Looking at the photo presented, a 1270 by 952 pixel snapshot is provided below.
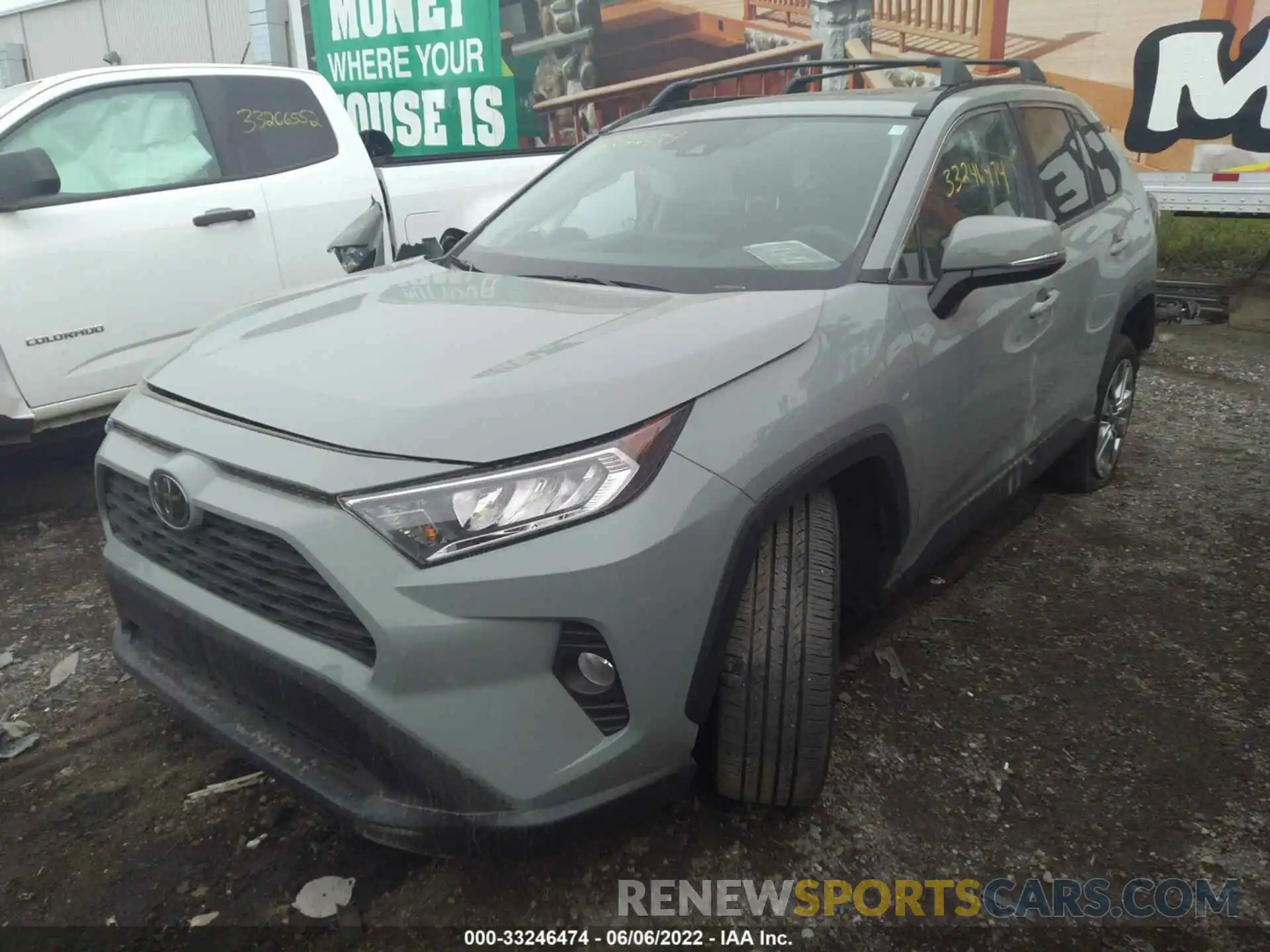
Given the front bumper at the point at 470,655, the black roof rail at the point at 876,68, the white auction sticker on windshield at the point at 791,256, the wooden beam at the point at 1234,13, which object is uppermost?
the wooden beam at the point at 1234,13

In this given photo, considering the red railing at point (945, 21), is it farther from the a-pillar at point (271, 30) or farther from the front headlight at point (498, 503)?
the a-pillar at point (271, 30)

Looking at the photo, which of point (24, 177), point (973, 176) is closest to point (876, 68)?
point (973, 176)

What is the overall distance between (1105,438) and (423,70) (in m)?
8.54

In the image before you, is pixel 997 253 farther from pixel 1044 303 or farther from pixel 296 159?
pixel 296 159

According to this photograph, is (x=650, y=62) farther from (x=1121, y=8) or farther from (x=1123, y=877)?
(x=1123, y=877)

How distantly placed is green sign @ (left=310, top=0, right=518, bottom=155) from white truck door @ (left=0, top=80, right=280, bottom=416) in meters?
5.60

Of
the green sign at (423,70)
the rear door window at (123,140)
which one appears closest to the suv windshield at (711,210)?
the rear door window at (123,140)

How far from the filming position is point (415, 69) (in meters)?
10.4

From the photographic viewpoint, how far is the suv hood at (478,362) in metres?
1.82

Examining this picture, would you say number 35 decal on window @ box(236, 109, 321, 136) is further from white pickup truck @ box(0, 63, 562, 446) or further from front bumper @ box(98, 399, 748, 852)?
front bumper @ box(98, 399, 748, 852)

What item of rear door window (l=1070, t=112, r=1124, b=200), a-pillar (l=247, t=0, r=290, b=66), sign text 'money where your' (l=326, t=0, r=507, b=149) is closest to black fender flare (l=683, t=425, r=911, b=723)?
rear door window (l=1070, t=112, r=1124, b=200)

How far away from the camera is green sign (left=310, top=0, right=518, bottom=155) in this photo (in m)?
9.86

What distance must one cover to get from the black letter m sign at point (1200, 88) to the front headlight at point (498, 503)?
6187 millimetres

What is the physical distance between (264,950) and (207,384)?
3.96 ft
